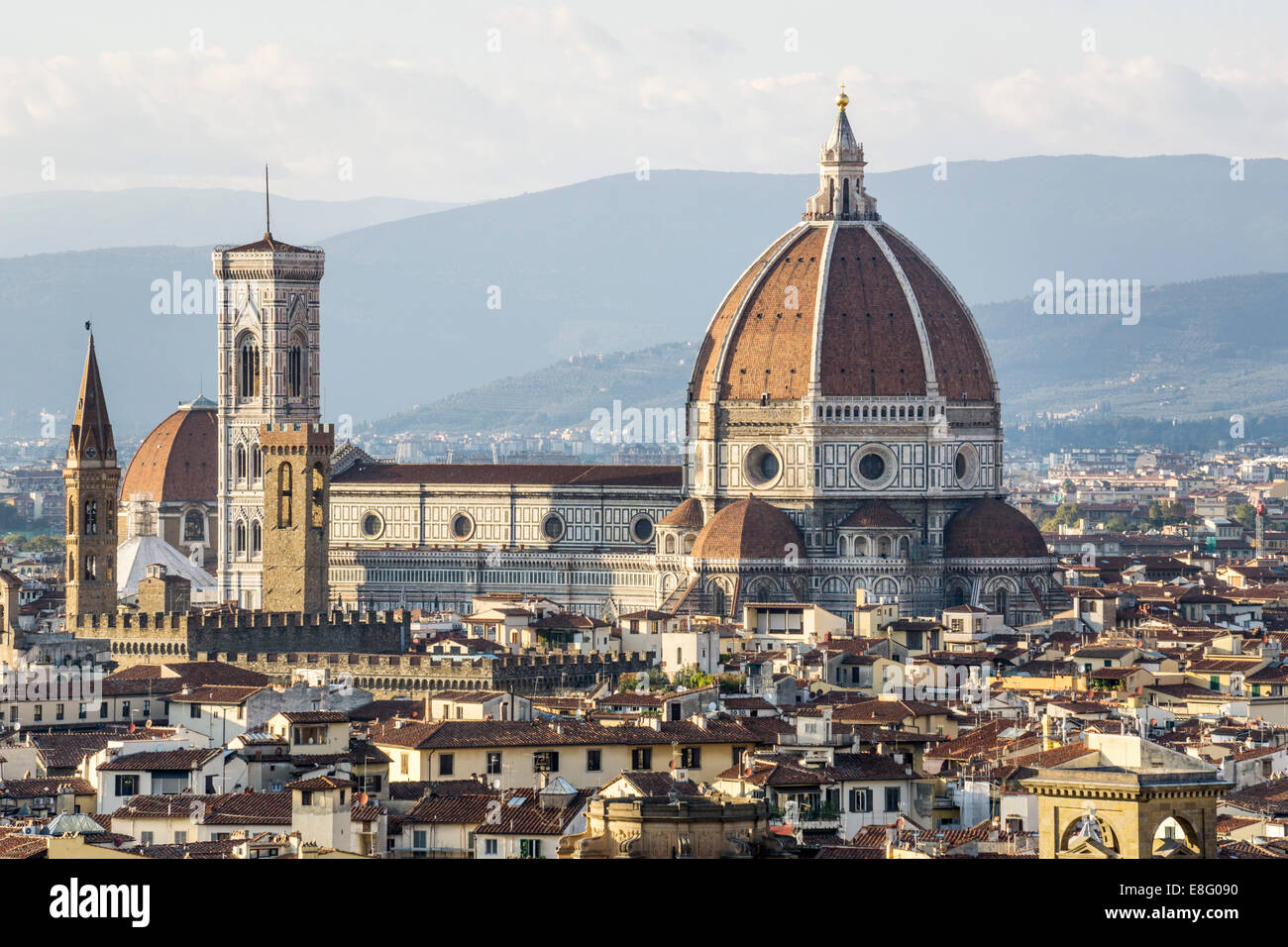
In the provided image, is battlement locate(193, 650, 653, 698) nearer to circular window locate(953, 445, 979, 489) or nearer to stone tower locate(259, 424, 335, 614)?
stone tower locate(259, 424, 335, 614)

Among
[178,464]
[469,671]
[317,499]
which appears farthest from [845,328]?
[469,671]

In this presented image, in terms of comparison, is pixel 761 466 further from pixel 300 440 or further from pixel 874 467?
pixel 300 440

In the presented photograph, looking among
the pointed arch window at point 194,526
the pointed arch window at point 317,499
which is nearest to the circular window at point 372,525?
the pointed arch window at point 194,526

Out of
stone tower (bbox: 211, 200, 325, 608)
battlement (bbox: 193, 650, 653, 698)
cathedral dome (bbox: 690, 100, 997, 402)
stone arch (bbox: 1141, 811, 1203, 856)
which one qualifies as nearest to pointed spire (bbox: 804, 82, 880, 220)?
cathedral dome (bbox: 690, 100, 997, 402)

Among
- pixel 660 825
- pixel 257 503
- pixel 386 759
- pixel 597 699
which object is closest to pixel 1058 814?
pixel 660 825

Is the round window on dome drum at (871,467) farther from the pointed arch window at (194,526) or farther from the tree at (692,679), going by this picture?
the tree at (692,679)

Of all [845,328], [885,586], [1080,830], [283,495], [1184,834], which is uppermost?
[845,328]

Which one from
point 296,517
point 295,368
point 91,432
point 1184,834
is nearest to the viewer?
point 1184,834

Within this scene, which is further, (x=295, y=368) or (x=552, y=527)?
(x=295, y=368)
